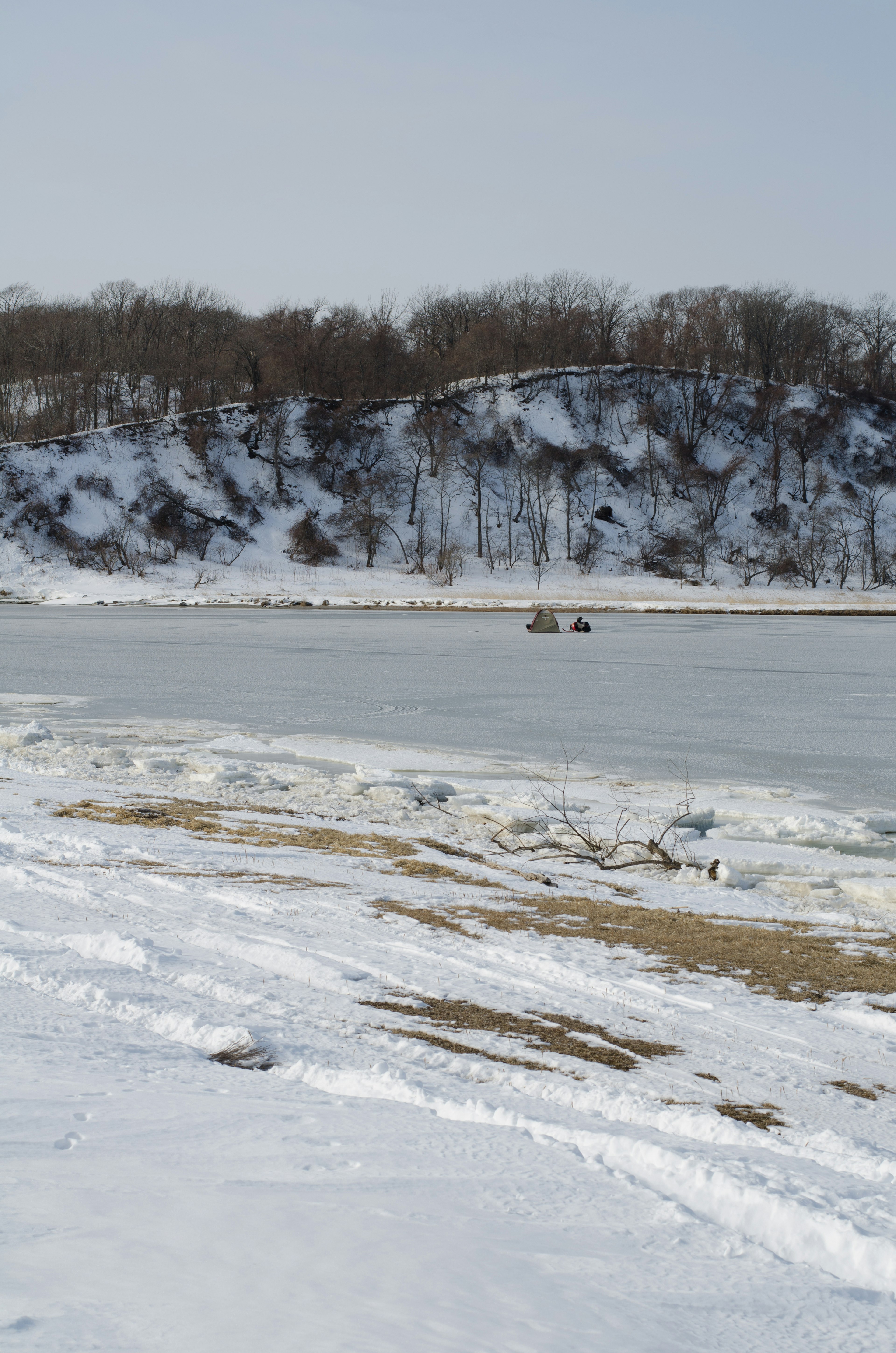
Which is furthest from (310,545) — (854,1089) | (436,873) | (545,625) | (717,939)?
(854,1089)

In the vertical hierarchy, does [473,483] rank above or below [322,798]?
above

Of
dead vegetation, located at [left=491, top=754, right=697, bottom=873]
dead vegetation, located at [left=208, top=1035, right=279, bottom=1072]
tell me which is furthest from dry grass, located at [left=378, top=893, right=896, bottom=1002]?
dead vegetation, located at [left=208, top=1035, right=279, bottom=1072]

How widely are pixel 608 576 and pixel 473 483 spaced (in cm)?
1514

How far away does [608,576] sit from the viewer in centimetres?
7431

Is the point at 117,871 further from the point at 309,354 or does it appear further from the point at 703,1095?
the point at 309,354

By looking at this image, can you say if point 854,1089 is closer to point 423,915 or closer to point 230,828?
point 423,915

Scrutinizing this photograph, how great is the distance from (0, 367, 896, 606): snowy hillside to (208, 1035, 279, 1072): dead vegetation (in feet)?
193

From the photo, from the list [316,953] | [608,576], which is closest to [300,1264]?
[316,953]

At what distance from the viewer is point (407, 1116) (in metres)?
2.96

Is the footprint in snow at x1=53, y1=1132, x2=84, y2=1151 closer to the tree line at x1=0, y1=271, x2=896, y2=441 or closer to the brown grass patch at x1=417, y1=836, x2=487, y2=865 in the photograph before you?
the brown grass patch at x1=417, y1=836, x2=487, y2=865

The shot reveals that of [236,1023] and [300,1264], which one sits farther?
[236,1023]

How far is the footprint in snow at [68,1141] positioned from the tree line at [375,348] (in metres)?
89.3

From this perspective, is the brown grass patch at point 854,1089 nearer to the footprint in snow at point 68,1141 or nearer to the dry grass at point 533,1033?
the dry grass at point 533,1033

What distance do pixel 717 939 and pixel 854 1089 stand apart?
196 centimetres
